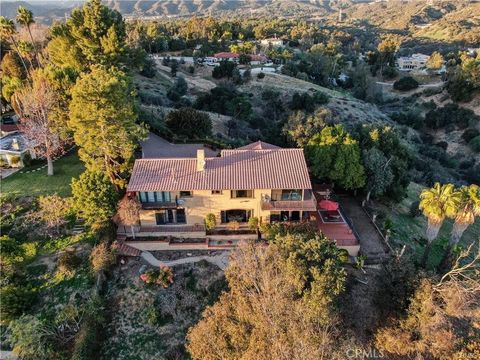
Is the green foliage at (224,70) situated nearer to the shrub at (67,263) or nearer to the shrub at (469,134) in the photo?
the shrub at (469,134)

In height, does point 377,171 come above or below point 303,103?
above

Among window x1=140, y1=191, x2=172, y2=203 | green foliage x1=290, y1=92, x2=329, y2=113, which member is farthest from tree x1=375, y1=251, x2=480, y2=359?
green foliage x1=290, y1=92, x2=329, y2=113

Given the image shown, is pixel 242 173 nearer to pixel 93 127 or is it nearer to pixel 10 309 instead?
pixel 93 127

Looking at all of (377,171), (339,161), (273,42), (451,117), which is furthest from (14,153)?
(273,42)

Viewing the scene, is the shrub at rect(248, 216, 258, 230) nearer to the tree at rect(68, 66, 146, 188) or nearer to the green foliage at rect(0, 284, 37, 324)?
the tree at rect(68, 66, 146, 188)

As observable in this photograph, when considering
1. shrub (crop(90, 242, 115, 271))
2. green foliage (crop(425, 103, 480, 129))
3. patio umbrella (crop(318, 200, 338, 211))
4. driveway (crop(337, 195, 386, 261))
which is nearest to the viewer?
shrub (crop(90, 242, 115, 271))

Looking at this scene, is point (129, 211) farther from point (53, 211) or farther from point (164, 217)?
point (53, 211)

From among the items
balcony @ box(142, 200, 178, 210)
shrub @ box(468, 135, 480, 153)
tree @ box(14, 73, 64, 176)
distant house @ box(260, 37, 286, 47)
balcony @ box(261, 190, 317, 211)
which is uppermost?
tree @ box(14, 73, 64, 176)
